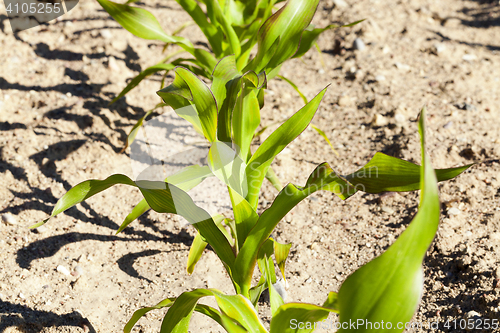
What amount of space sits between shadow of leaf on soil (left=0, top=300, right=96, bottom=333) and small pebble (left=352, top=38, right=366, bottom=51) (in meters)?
2.36

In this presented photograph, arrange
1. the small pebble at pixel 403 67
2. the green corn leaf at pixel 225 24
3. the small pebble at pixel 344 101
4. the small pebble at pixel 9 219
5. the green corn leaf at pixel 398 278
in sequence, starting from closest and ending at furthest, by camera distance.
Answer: the green corn leaf at pixel 398 278 < the small pebble at pixel 9 219 < the green corn leaf at pixel 225 24 < the small pebble at pixel 344 101 < the small pebble at pixel 403 67

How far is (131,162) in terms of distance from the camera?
6.49 feet

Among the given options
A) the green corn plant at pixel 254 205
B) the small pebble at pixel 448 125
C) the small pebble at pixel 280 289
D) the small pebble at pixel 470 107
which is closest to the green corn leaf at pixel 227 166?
the green corn plant at pixel 254 205

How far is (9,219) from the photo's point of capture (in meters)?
1.55

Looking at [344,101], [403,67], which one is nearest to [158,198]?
[344,101]

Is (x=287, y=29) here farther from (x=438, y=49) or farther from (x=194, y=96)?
(x=438, y=49)

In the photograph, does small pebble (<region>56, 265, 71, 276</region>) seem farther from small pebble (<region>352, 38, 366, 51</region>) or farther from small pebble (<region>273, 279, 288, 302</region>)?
small pebble (<region>352, 38, 366, 51</region>)

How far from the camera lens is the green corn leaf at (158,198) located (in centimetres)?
94

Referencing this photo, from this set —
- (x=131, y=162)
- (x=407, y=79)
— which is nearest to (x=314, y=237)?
(x=131, y=162)

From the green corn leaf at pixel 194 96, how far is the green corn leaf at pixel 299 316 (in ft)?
1.82

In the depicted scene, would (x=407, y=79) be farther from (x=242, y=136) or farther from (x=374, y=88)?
(x=242, y=136)

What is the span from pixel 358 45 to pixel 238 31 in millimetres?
1219

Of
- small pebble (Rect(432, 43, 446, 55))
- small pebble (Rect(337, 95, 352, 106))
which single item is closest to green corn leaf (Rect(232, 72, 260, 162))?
small pebble (Rect(337, 95, 352, 106))

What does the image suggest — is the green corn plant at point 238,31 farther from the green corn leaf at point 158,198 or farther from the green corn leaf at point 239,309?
the green corn leaf at point 239,309
